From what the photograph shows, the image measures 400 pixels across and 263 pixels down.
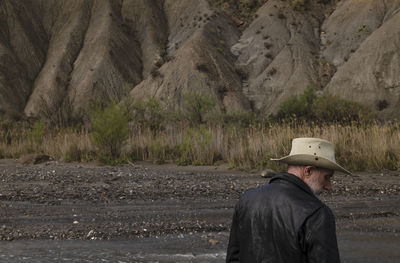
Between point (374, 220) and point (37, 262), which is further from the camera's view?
point (374, 220)

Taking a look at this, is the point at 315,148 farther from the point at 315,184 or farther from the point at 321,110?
the point at 321,110

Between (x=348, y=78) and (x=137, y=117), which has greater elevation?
(x=348, y=78)

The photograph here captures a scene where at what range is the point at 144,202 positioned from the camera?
32.9 ft

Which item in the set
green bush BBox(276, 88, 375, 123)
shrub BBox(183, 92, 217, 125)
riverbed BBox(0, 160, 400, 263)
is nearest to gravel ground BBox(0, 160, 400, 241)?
riverbed BBox(0, 160, 400, 263)

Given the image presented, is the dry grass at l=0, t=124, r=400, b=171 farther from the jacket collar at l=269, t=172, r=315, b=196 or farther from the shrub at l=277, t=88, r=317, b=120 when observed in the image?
the shrub at l=277, t=88, r=317, b=120

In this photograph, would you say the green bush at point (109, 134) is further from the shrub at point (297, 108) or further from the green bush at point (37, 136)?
the shrub at point (297, 108)

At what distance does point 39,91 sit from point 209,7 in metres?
23.8

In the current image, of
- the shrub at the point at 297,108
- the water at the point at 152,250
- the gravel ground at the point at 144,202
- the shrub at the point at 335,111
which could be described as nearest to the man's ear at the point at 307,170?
the water at the point at 152,250

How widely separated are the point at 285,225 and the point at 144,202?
7811 millimetres

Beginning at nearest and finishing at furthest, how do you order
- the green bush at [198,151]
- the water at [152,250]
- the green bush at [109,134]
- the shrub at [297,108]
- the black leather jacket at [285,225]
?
the black leather jacket at [285,225] → the water at [152,250] → the green bush at [198,151] → the green bush at [109,134] → the shrub at [297,108]

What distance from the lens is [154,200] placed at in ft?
33.8

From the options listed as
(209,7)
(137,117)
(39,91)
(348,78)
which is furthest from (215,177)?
(209,7)

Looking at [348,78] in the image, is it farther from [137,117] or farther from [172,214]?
[172,214]

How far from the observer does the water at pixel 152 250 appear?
6.20 meters
